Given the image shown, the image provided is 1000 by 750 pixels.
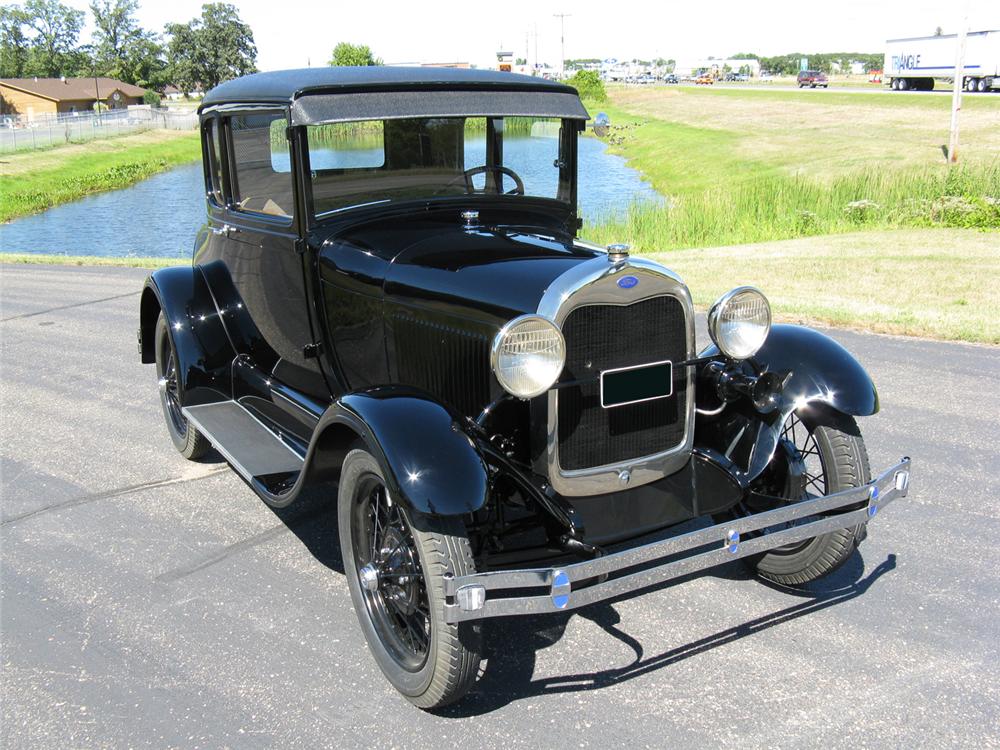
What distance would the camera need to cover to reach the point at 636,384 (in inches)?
127

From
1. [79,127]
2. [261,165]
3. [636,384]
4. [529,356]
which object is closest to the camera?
[529,356]

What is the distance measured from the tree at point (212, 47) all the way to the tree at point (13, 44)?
53.7 ft

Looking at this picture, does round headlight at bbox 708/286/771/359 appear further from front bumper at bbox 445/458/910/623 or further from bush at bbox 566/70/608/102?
bush at bbox 566/70/608/102

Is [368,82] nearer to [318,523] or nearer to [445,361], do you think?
[445,361]

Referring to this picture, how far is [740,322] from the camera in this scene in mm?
3395

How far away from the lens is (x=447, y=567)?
2.67 m

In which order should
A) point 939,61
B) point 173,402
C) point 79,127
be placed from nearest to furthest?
point 173,402, point 939,61, point 79,127

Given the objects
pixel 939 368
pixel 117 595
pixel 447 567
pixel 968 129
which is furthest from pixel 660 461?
pixel 968 129

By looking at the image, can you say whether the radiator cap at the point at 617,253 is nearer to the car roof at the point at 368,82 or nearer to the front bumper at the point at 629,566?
the front bumper at the point at 629,566

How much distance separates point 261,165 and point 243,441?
1393 millimetres

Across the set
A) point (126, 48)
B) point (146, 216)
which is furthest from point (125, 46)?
point (146, 216)

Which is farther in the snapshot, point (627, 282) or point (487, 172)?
point (487, 172)

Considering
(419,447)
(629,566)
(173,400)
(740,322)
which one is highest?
(740,322)

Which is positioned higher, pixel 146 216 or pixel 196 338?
pixel 196 338
